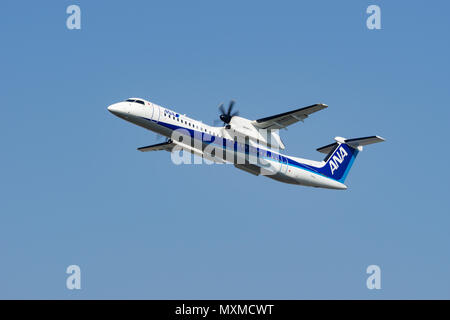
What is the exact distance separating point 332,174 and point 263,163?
5.74 metres

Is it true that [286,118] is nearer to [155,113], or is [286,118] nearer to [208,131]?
[208,131]

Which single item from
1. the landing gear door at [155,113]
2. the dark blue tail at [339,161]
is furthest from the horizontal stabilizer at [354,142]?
the landing gear door at [155,113]

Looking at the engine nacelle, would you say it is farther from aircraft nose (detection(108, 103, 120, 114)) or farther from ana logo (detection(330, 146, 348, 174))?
aircraft nose (detection(108, 103, 120, 114))

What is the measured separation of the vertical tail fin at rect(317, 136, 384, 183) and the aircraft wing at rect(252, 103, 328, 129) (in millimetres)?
5394

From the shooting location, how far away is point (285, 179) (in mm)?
38219

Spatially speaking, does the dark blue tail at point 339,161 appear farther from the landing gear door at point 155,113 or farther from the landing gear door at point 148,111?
the landing gear door at point 148,111

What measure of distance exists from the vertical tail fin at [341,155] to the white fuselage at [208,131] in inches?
18.6

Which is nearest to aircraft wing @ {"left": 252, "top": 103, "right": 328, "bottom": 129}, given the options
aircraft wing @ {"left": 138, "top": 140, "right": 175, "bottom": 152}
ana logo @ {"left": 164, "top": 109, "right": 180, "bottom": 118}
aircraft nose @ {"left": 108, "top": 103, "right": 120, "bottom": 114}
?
ana logo @ {"left": 164, "top": 109, "right": 180, "bottom": 118}

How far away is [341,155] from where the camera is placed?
41.5 metres

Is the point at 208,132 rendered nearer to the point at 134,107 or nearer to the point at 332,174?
the point at 134,107

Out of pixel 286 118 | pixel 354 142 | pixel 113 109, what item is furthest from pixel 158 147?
pixel 354 142
